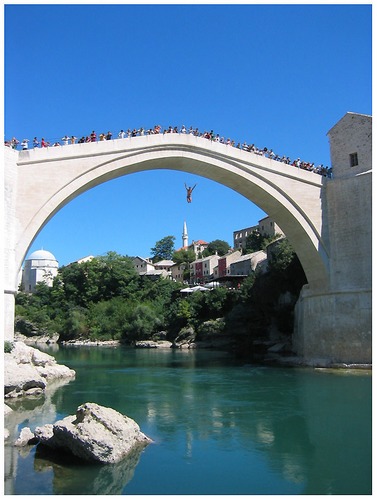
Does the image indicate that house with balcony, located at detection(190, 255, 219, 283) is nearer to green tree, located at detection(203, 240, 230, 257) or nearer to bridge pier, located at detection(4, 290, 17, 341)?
green tree, located at detection(203, 240, 230, 257)

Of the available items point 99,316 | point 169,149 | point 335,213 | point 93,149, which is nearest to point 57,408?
point 93,149

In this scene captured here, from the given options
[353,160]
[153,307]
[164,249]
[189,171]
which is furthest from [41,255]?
[353,160]

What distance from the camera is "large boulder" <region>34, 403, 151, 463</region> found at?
588cm

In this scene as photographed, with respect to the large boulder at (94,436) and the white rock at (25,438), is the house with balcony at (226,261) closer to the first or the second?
the white rock at (25,438)

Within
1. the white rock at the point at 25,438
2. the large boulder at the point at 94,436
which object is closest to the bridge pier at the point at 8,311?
the white rock at the point at 25,438

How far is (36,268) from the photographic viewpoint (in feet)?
191

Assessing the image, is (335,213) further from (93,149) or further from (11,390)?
(11,390)

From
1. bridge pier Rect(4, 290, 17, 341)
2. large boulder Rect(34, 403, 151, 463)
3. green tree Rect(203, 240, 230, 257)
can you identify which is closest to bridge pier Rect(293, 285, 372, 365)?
bridge pier Rect(4, 290, 17, 341)

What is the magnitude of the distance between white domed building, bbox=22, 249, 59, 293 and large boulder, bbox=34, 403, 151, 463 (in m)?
53.1

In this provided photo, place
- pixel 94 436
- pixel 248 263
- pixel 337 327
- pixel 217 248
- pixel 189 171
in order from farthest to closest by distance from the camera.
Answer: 1. pixel 217 248
2. pixel 248 263
3. pixel 189 171
4. pixel 337 327
5. pixel 94 436

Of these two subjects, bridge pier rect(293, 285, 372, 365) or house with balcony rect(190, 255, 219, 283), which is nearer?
bridge pier rect(293, 285, 372, 365)

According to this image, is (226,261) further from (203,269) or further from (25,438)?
(25,438)

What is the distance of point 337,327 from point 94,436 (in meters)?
10.6

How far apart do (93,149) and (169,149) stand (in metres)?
2.36
